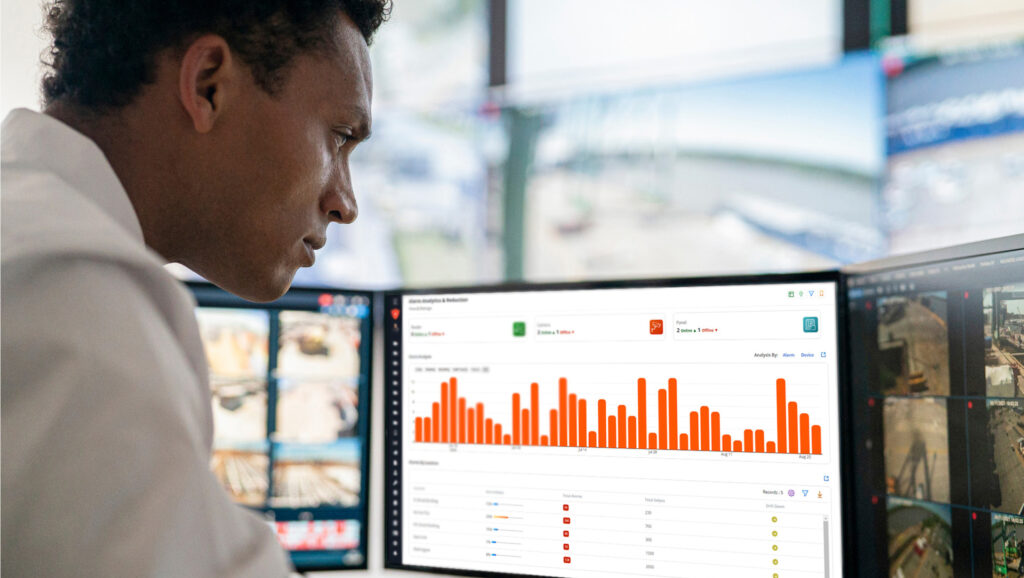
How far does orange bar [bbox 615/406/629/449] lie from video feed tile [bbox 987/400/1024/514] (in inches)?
15.4

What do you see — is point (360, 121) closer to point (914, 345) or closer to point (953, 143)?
point (914, 345)

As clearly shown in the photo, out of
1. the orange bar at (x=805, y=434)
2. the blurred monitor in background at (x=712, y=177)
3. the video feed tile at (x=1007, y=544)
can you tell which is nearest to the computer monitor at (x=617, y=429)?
the orange bar at (x=805, y=434)

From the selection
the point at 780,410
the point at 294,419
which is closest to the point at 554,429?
the point at 780,410

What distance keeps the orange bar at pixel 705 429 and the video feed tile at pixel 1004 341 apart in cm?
29

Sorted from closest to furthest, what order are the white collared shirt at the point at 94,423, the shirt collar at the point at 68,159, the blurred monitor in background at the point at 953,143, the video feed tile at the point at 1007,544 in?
the white collared shirt at the point at 94,423, the shirt collar at the point at 68,159, the video feed tile at the point at 1007,544, the blurred monitor in background at the point at 953,143

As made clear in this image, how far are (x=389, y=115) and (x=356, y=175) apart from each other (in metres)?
0.22

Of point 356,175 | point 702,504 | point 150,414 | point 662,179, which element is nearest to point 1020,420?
point 702,504

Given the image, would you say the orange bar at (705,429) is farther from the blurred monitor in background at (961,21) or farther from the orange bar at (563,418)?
the blurred monitor in background at (961,21)

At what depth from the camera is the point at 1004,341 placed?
767 mm

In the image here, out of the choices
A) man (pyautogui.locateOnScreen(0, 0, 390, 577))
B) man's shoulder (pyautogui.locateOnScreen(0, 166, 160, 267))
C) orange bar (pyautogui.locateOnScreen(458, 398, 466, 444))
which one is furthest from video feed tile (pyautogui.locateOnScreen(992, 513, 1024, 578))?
man's shoulder (pyautogui.locateOnScreen(0, 166, 160, 267))

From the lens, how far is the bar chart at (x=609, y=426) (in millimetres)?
882

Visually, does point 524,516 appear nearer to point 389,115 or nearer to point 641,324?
point 641,324

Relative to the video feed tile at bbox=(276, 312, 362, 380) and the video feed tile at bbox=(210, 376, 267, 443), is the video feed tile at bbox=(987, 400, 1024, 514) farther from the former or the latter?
the video feed tile at bbox=(210, 376, 267, 443)

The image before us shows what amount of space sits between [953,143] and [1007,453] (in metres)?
1.38
